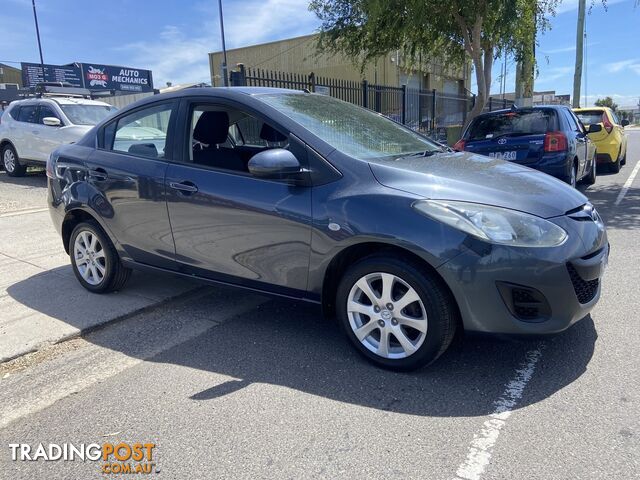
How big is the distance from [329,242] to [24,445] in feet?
6.38

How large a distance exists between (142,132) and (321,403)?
110 inches

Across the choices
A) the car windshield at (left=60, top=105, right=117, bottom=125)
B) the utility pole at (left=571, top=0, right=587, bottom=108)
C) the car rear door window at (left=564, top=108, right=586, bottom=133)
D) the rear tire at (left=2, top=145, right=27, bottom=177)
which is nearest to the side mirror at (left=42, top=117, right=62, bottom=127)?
the car windshield at (left=60, top=105, right=117, bottom=125)

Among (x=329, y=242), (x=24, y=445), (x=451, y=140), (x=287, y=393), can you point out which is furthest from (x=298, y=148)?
(x=451, y=140)

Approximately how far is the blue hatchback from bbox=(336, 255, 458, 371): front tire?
5.06 m

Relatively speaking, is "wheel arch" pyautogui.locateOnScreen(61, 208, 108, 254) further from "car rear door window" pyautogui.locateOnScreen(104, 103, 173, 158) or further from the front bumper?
the front bumper

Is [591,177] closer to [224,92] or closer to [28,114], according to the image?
[224,92]

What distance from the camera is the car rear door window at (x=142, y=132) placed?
4.11 metres

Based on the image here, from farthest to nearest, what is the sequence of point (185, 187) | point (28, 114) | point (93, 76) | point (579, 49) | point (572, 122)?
point (93, 76)
point (579, 49)
point (28, 114)
point (572, 122)
point (185, 187)

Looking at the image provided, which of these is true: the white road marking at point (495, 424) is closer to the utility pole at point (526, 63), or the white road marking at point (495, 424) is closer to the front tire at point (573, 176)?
the front tire at point (573, 176)

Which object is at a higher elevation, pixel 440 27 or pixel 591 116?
pixel 440 27

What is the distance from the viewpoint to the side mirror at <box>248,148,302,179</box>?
324cm

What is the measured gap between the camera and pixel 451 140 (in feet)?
59.9

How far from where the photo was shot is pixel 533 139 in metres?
7.49

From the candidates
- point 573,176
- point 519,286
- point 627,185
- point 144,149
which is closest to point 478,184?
point 519,286
